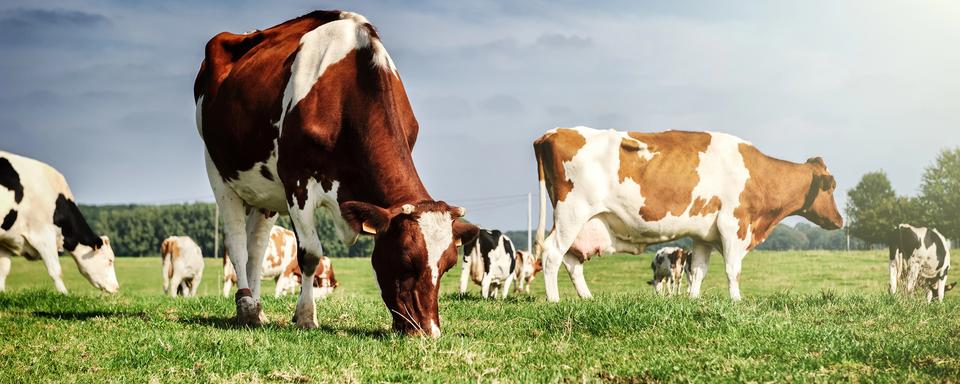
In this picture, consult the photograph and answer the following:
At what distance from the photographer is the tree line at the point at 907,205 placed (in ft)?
195

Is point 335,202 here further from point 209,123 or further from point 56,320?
point 56,320

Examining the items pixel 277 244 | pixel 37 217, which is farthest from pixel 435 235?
pixel 277 244

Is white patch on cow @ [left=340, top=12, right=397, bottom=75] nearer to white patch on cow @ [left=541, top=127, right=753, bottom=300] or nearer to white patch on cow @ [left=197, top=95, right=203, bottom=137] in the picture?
white patch on cow @ [left=197, top=95, right=203, bottom=137]

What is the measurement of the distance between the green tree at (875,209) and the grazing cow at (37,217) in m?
62.4

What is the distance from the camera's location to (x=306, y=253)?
770 centimetres

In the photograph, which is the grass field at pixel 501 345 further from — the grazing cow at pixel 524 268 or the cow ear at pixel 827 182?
the grazing cow at pixel 524 268

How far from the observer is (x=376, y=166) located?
7191 mm

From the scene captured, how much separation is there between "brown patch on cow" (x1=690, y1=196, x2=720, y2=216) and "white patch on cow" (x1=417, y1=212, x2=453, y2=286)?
703 cm

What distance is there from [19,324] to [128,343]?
248 centimetres

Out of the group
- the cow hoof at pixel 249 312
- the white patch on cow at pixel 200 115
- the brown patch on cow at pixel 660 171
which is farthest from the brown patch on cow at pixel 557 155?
the cow hoof at pixel 249 312

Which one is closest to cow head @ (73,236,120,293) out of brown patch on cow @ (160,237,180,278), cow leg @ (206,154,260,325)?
brown patch on cow @ (160,237,180,278)

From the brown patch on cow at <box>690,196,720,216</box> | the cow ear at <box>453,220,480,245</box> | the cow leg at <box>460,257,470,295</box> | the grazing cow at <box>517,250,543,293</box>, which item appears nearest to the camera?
the cow ear at <box>453,220,480,245</box>

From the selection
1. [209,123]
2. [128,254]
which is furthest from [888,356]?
[128,254]

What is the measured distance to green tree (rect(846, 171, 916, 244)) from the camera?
66.1 meters
